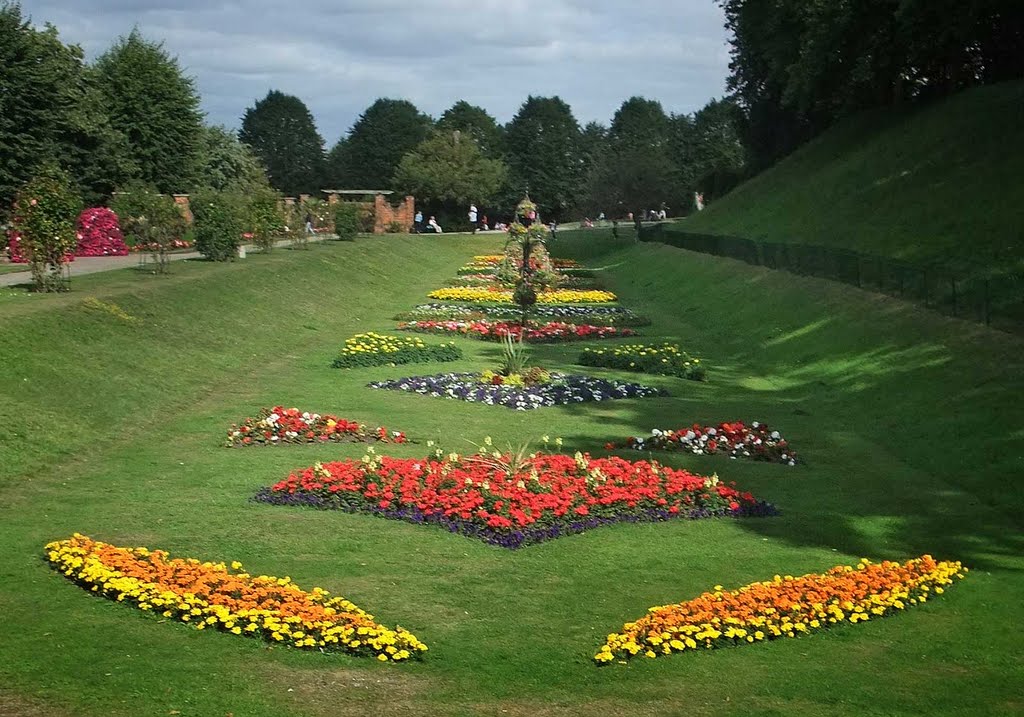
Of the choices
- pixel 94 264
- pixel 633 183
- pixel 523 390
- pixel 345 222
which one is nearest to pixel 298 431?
pixel 523 390

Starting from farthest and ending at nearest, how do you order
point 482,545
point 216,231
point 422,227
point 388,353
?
point 422,227 → point 216,231 → point 388,353 → point 482,545

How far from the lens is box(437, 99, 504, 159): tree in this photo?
5468 inches

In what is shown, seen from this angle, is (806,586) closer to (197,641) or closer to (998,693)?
(998,693)

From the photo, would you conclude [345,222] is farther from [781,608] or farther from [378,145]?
[378,145]

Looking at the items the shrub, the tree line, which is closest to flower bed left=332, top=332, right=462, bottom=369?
the shrub

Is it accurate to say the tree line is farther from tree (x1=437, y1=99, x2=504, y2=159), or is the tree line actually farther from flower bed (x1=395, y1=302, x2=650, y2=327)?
tree (x1=437, y1=99, x2=504, y2=159)

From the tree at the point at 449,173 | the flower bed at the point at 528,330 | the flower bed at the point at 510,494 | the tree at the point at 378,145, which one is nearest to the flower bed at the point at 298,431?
the flower bed at the point at 510,494

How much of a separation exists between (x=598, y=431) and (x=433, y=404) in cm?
371

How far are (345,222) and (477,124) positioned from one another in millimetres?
86017

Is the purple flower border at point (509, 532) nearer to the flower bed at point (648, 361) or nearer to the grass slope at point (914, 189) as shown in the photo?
the flower bed at point (648, 361)

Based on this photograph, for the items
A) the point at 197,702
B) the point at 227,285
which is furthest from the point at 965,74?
the point at 197,702

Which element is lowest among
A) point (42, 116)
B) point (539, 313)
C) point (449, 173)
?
point (539, 313)

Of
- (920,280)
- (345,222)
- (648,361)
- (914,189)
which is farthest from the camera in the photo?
(345,222)

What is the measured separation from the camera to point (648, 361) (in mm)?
27594
